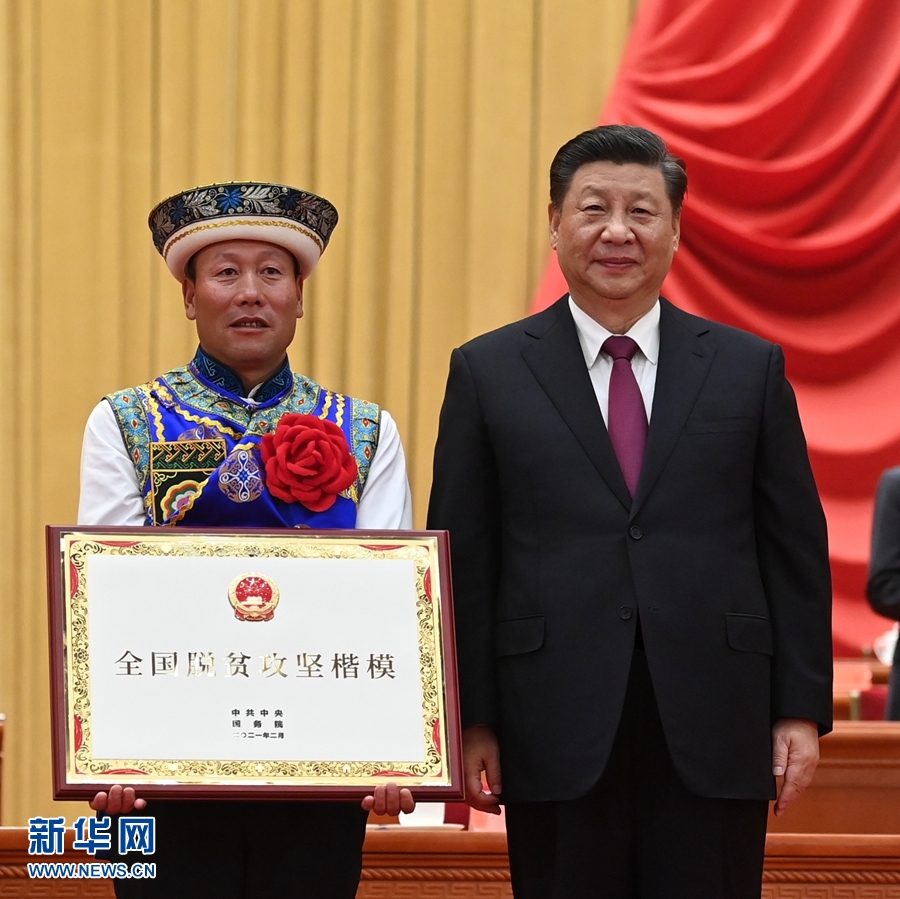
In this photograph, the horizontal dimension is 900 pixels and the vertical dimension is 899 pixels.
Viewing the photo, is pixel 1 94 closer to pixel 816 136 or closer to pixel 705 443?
pixel 816 136

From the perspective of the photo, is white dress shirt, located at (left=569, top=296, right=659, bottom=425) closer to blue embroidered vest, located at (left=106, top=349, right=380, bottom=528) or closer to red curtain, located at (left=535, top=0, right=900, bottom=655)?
blue embroidered vest, located at (left=106, top=349, right=380, bottom=528)

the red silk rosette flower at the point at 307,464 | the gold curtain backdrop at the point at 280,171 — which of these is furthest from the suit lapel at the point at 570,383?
the gold curtain backdrop at the point at 280,171

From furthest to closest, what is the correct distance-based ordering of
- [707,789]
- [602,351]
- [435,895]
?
1. [435,895]
2. [602,351]
3. [707,789]

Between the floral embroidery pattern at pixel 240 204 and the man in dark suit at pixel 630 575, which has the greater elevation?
the floral embroidery pattern at pixel 240 204

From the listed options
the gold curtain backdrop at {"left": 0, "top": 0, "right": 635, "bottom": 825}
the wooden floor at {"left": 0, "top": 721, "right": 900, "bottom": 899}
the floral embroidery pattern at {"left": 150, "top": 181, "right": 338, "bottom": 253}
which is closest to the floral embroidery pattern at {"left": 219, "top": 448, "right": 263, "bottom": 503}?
the floral embroidery pattern at {"left": 150, "top": 181, "right": 338, "bottom": 253}

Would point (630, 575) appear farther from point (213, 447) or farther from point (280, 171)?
point (280, 171)

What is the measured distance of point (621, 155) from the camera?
206 centimetres

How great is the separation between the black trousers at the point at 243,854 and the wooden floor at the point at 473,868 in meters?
0.71

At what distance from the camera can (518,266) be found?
4938 millimetres

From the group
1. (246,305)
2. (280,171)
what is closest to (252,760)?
(246,305)

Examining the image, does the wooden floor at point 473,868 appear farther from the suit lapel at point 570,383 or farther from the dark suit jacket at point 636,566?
the suit lapel at point 570,383

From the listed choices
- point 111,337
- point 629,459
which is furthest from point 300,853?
point 111,337

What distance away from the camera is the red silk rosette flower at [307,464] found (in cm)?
199

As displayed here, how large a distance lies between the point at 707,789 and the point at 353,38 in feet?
11.8
